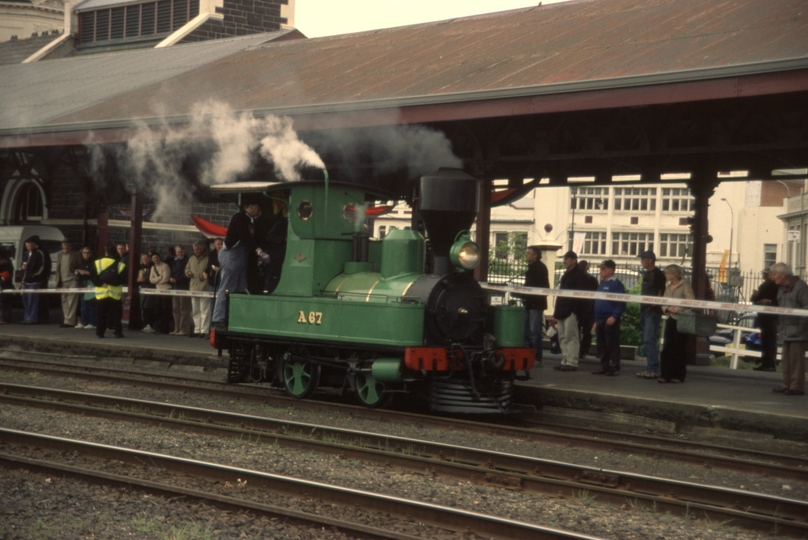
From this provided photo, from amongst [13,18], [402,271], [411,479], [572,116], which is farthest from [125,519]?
[13,18]

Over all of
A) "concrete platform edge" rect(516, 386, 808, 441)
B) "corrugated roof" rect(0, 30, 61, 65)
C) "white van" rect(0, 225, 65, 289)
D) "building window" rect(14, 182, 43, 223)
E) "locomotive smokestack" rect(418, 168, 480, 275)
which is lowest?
"concrete platform edge" rect(516, 386, 808, 441)

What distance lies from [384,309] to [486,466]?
2.30 meters

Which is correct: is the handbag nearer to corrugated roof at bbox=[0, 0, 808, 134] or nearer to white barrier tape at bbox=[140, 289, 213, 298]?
corrugated roof at bbox=[0, 0, 808, 134]

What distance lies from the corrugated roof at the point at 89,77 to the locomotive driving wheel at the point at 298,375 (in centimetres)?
681

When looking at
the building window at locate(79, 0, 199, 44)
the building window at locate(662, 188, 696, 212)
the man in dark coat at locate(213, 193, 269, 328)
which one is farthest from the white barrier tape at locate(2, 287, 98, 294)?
the building window at locate(662, 188, 696, 212)

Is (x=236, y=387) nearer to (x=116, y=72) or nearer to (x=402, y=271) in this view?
(x=402, y=271)

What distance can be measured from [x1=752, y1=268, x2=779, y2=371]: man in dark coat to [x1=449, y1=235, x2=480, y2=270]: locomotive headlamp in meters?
5.14

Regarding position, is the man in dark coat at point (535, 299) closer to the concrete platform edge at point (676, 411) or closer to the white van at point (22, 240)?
the concrete platform edge at point (676, 411)

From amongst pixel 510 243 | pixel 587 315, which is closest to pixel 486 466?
pixel 587 315

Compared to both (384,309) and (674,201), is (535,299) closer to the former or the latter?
(384,309)

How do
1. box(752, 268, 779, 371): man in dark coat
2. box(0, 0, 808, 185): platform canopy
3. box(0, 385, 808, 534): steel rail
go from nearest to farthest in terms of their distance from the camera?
1. box(0, 385, 808, 534): steel rail
2. box(0, 0, 808, 185): platform canopy
3. box(752, 268, 779, 371): man in dark coat

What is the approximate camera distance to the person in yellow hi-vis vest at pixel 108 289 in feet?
48.7

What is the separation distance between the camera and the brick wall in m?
30.8

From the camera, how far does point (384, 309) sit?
30.1ft
